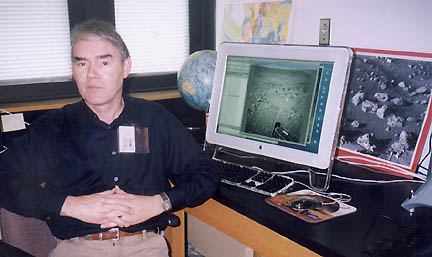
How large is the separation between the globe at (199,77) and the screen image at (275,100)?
1.08ft

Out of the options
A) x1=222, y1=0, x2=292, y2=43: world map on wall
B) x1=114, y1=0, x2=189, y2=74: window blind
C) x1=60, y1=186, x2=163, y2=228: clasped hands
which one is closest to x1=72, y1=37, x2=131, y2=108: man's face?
x1=60, y1=186, x2=163, y2=228: clasped hands

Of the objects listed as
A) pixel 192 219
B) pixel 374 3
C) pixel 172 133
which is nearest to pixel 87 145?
pixel 172 133

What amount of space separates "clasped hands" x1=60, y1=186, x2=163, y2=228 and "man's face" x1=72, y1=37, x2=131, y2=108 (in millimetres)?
322

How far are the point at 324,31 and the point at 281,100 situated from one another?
515 mm

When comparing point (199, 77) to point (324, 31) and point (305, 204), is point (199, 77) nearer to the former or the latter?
point (324, 31)

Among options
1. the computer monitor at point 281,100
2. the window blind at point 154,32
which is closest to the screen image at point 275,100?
the computer monitor at point 281,100

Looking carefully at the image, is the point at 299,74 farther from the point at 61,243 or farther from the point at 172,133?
the point at 61,243

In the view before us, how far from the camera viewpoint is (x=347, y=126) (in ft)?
5.31

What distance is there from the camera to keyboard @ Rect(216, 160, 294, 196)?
4.36ft

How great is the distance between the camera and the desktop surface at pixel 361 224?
3.20ft

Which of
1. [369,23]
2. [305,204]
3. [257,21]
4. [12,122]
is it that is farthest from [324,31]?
[12,122]

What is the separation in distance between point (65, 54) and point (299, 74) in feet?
4.78

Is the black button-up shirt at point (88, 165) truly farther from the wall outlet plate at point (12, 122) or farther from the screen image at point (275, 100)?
the wall outlet plate at point (12, 122)

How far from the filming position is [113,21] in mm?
2330
